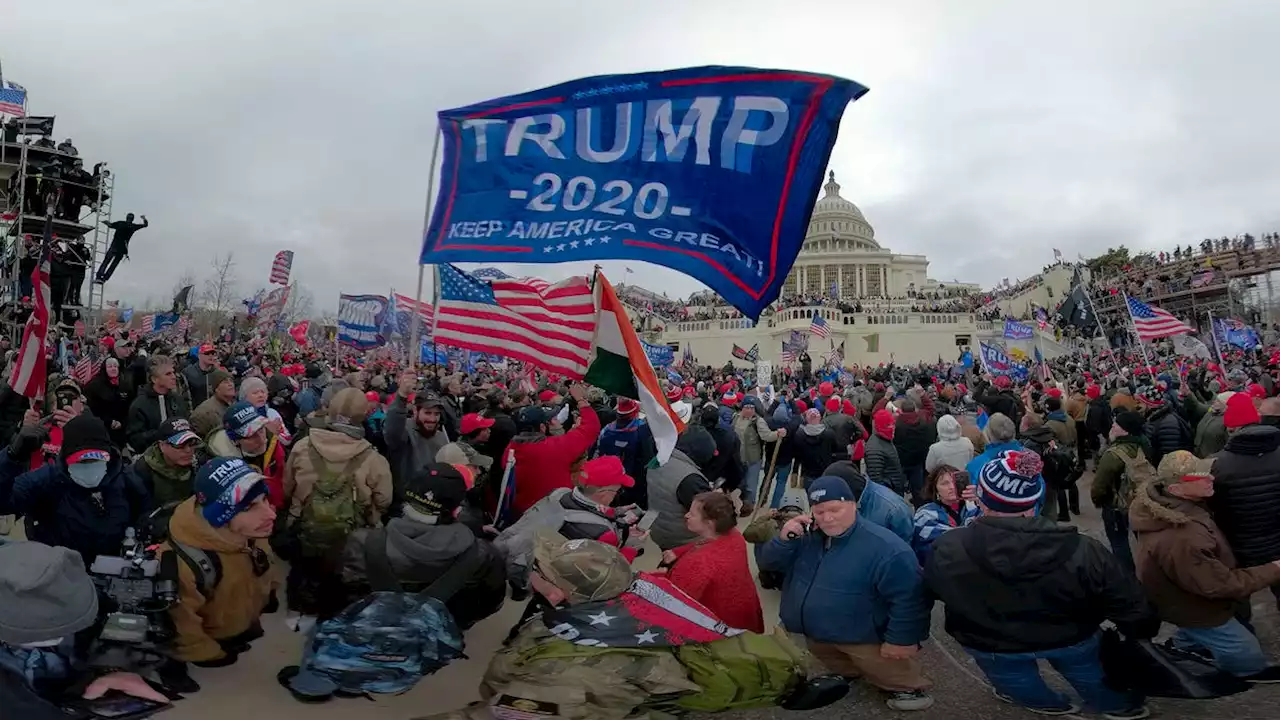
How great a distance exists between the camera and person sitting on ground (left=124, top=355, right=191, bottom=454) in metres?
6.59

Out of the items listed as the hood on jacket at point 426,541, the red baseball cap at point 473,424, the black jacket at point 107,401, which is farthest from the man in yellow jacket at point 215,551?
the black jacket at point 107,401

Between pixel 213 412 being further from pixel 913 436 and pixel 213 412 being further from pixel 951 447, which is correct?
pixel 913 436

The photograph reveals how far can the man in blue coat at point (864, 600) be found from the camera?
3445 mm

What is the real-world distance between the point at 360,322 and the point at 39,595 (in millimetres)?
15513

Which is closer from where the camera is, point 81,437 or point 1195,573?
point 1195,573

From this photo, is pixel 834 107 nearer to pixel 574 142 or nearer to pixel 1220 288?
pixel 574 142

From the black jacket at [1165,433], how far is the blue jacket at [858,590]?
543cm

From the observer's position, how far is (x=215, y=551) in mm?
3568

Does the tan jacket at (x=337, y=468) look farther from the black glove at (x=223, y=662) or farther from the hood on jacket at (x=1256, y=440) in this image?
the hood on jacket at (x=1256, y=440)

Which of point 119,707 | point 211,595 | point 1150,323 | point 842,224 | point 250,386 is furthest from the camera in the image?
point 842,224

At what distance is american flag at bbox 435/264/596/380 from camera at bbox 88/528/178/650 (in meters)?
2.85

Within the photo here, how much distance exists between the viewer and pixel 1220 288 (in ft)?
159

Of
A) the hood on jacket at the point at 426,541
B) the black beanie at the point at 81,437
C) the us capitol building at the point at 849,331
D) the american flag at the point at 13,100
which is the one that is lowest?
the hood on jacket at the point at 426,541

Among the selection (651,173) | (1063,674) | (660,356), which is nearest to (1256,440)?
(1063,674)
